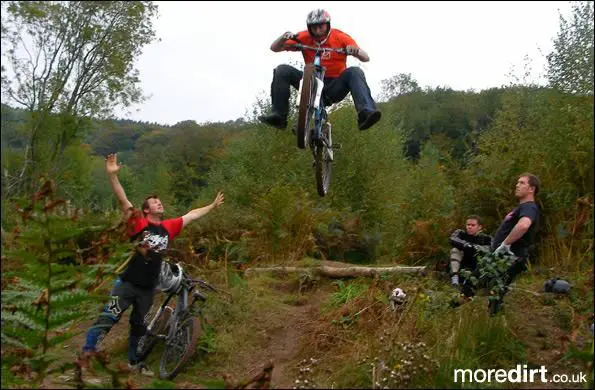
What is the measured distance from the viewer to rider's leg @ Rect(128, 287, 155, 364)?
19.0ft

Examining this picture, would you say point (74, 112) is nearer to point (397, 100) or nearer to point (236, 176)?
point (236, 176)

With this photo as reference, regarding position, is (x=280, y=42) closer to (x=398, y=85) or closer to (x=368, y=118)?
(x=368, y=118)

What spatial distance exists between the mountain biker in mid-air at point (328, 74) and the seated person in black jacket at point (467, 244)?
1.35m

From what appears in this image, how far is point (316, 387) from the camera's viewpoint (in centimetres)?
460

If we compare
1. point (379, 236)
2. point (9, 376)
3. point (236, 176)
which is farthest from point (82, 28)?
point (236, 176)

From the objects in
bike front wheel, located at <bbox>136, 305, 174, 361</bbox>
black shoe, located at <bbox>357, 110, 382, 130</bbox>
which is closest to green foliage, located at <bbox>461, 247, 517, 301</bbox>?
black shoe, located at <bbox>357, 110, 382, 130</bbox>

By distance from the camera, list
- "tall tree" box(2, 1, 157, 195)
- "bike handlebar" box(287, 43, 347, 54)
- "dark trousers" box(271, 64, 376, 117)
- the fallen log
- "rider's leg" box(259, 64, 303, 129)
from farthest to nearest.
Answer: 1. the fallen log
2. "rider's leg" box(259, 64, 303, 129)
3. "dark trousers" box(271, 64, 376, 117)
4. "bike handlebar" box(287, 43, 347, 54)
5. "tall tree" box(2, 1, 157, 195)

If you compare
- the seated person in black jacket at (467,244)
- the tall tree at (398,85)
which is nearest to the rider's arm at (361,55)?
the seated person in black jacket at (467,244)

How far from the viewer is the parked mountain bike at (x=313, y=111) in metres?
6.48

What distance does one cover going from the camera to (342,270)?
8555 millimetres

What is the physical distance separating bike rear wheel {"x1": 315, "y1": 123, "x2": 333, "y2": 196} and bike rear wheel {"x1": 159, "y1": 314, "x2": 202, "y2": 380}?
2.24 m

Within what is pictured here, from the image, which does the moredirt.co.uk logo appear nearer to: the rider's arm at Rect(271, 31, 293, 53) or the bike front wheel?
the bike front wheel

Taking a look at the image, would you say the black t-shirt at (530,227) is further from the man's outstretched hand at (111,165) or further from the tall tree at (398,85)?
the tall tree at (398,85)

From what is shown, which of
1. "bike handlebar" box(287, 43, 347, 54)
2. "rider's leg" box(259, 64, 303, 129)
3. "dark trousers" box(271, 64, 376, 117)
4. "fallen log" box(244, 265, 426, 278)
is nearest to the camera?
"bike handlebar" box(287, 43, 347, 54)
